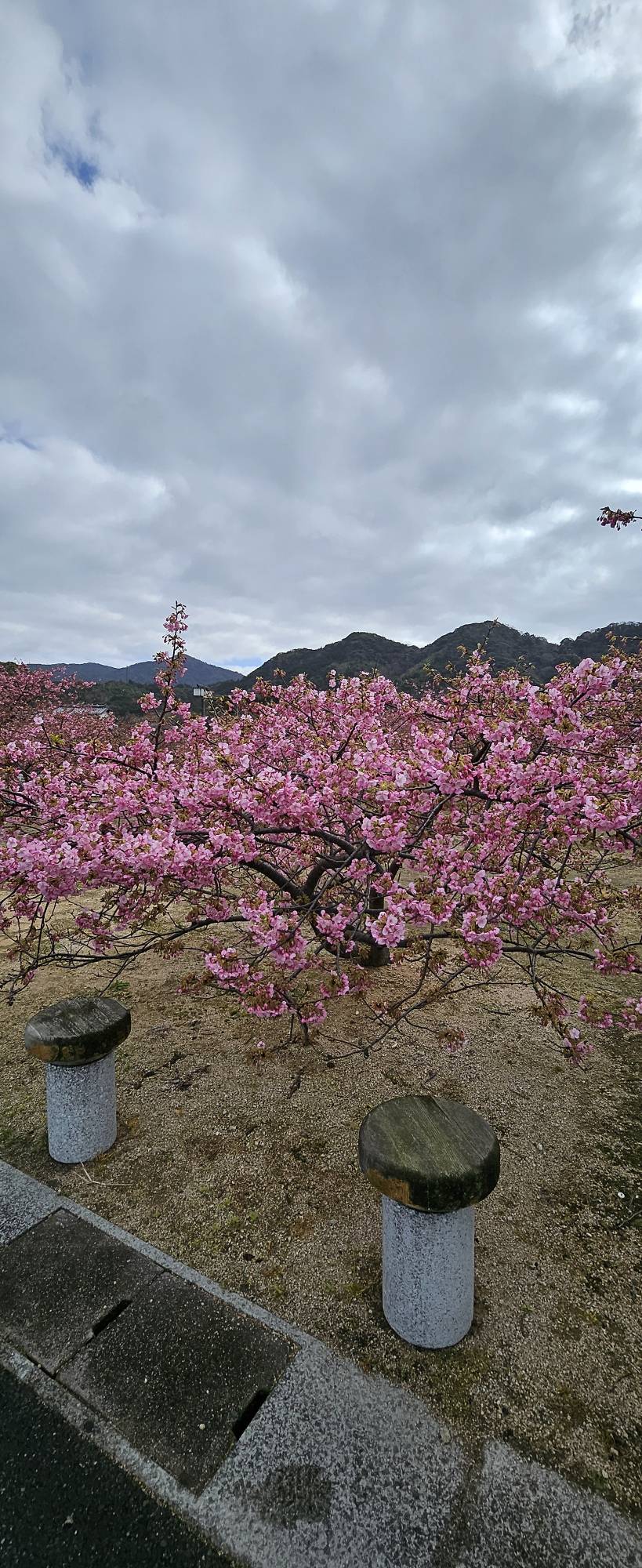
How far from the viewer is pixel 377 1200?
124 inches

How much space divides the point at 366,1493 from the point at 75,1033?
2.19 m

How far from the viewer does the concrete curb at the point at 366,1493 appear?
1.69m

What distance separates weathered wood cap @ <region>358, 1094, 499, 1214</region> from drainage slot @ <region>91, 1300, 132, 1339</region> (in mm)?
1286

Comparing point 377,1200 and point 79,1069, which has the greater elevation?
point 79,1069

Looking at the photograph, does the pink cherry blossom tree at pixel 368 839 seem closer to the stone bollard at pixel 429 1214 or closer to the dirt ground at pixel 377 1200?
the dirt ground at pixel 377 1200

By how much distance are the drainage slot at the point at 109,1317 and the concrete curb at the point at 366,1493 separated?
0.21 metres

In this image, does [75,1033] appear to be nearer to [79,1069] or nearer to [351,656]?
[79,1069]

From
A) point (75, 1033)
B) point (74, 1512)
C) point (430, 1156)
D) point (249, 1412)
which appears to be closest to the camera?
point (74, 1512)

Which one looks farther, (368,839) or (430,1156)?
(368,839)

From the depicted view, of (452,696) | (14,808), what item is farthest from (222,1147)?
(452,696)

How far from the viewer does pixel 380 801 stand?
127 inches

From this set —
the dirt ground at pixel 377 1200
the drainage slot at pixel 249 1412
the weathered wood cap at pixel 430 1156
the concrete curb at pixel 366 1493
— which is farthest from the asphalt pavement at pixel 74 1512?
the weathered wood cap at pixel 430 1156

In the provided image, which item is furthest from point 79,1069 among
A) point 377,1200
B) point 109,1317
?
point 377,1200

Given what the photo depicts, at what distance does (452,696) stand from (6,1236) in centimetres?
507
